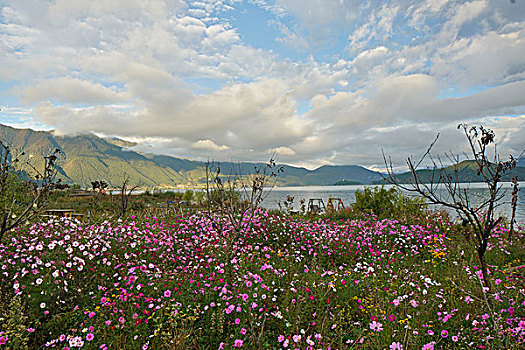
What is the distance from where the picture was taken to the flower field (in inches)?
126

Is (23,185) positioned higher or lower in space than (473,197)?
higher

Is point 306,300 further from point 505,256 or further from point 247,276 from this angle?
point 505,256

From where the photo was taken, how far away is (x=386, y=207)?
13109 mm

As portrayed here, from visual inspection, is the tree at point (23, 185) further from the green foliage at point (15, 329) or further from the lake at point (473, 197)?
the lake at point (473, 197)

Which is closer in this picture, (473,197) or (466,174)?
(466,174)

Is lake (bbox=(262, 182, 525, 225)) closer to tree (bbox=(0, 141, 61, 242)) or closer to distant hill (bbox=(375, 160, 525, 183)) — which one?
distant hill (bbox=(375, 160, 525, 183))

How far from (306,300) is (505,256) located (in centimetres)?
548

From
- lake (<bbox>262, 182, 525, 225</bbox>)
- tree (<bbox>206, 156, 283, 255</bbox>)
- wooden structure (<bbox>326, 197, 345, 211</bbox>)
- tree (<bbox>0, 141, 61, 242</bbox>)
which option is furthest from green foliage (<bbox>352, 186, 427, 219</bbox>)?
tree (<bbox>0, 141, 61, 242</bbox>)

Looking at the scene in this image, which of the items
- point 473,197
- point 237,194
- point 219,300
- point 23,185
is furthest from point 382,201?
point 473,197

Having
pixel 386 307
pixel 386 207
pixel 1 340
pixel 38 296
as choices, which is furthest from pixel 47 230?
pixel 386 207

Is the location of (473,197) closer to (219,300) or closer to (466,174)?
(466,174)


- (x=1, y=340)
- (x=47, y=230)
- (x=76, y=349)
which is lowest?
(x=76, y=349)

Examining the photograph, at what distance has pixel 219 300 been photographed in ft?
12.6

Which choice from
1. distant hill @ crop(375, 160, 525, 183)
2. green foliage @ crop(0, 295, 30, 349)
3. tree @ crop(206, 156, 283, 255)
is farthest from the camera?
tree @ crop(206, 156, 283, 255)
